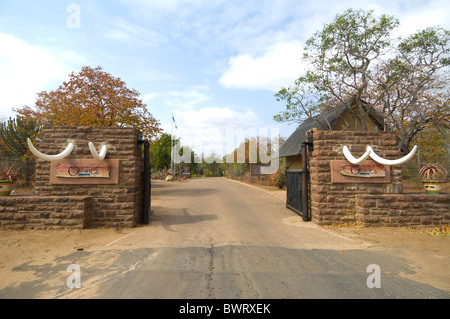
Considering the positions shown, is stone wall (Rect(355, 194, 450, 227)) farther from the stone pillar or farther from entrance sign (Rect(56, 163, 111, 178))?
entrance sign (Rect(56, 163, 111, 178))

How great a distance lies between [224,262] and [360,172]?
4.88 metres

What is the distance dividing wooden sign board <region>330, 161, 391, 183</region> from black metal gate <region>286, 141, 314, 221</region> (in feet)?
2.65

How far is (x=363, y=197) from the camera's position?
257 inches

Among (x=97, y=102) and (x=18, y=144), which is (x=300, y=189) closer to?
(x=97, y=102)

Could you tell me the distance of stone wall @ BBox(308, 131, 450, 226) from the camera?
651cm

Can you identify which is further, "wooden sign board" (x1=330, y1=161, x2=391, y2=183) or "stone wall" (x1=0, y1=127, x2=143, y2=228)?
"wooden sign board" (x1=330, y1=161, x2=391, y2=183)

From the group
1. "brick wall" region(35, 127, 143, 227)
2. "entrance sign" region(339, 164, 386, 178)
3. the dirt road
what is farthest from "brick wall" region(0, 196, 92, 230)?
"entrance sign" region(339, 164, 386, 178)

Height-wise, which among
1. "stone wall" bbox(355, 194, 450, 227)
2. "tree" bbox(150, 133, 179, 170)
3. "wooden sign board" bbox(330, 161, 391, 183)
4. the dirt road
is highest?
"tree" bbox(150, 133, 179, 170)

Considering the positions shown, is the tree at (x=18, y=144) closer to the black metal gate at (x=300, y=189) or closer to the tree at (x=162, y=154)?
the black metal gate at (x=300, y=189)

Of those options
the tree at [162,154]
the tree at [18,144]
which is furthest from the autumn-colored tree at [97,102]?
the tree at [162,154]

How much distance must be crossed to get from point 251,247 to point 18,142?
19.2m

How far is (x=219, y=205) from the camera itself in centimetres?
1012

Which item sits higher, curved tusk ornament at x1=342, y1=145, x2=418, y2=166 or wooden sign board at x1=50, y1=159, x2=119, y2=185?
curved tusk ornament at x1=342, y1=145, x2=418, y2=166

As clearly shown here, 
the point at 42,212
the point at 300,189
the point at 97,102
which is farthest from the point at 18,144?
the point at 300,189
